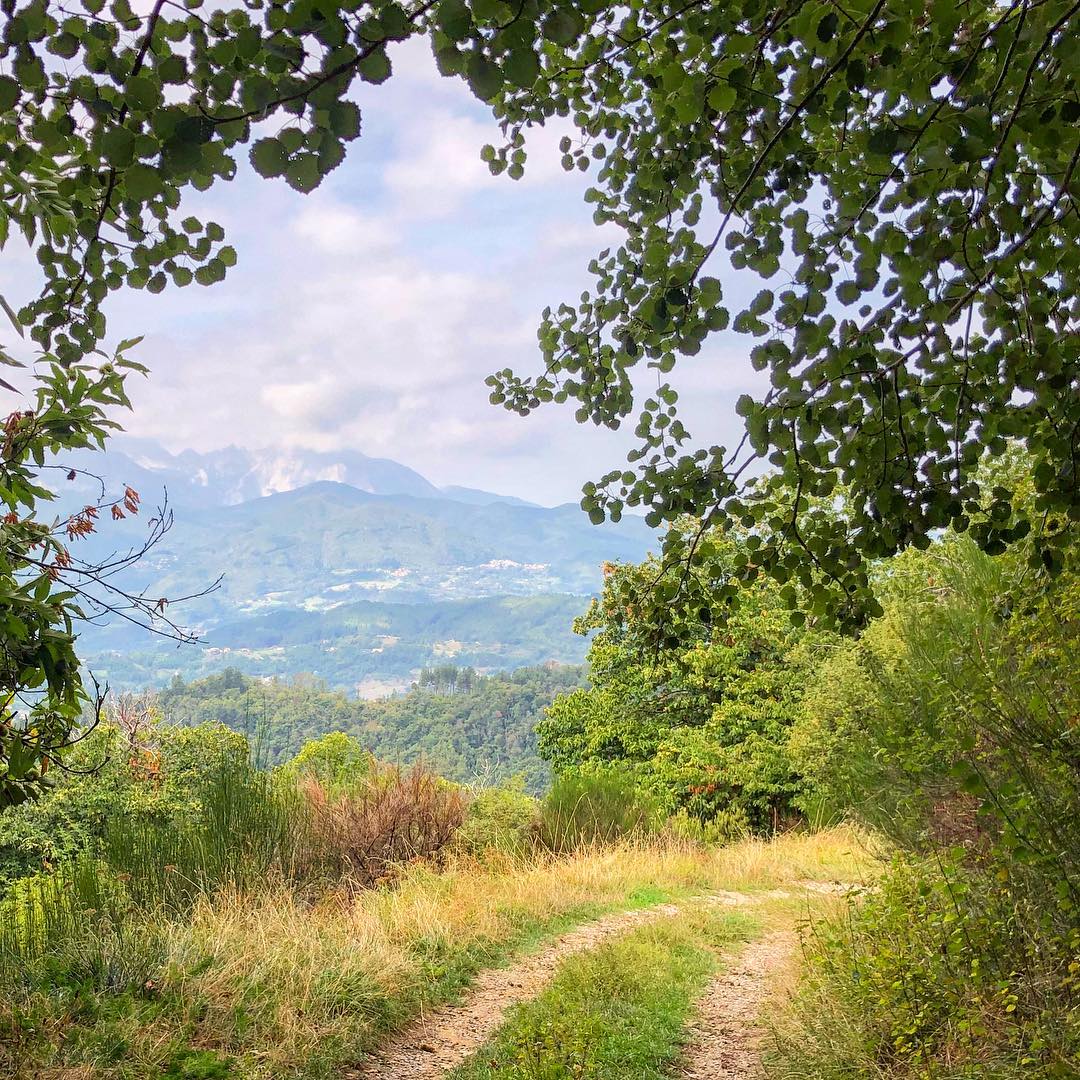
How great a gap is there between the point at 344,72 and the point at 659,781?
1565 cm

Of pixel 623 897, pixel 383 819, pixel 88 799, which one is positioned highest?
pixel 88 799

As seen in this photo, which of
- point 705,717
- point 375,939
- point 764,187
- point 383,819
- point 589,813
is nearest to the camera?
point 764,187

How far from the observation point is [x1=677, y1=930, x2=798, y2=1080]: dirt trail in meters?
3.56

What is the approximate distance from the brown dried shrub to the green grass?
2.45 meters

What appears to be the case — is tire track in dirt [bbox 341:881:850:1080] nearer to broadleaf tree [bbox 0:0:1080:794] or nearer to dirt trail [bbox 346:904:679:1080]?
dirt trail [bbox 346:904:679:1080]

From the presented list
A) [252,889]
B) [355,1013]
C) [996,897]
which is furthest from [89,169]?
[252,889]

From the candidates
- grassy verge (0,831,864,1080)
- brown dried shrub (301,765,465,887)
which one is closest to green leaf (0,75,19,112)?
grassy verge (0,831,864,1080)

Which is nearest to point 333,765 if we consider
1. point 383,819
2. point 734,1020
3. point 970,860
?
point 383,819

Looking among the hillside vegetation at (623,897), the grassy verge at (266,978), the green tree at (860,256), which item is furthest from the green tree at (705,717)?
the green tree at (860,256)

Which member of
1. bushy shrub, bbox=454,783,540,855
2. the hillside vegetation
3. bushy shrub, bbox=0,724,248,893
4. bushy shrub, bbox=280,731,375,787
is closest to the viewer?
the hillside vegetation

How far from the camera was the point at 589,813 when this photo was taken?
870 centimetres

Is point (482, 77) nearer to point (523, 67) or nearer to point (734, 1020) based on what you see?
point (523, 67)

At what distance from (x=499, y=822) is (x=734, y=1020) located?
3.86 m

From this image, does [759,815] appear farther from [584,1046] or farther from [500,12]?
[500,12]
